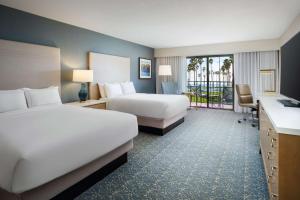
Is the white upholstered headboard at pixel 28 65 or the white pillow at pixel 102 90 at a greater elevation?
the white upholstered headboard at pixel 28 65

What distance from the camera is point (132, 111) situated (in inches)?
168

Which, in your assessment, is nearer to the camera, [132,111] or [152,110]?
[152,110]

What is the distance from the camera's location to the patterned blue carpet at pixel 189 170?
204 centimetres

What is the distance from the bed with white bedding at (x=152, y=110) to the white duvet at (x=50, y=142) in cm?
132


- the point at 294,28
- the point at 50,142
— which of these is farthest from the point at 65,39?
the point at 294,28

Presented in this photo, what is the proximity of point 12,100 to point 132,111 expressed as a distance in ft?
7.23

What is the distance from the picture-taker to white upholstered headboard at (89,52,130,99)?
4.92m

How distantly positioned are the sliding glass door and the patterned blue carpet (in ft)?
11.0

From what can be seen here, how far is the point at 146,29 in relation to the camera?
469 centimetres

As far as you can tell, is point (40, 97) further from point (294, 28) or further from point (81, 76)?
point (294, 28)

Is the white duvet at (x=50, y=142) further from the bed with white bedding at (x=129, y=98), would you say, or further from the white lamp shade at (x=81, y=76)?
the white lamp shade at (x=81, y=76)

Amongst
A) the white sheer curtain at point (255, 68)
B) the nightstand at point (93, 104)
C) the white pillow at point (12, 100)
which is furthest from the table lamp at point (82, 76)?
the white sheer curtain at point (255, 68)

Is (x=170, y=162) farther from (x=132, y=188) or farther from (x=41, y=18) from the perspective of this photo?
(x=41, y=18)

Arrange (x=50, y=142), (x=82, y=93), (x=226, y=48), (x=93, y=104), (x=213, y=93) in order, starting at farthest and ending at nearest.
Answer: (x=213, y=93), (x=226, y=48), (x=82, y=93), (x=93, y=104), (x=50, y=142)
